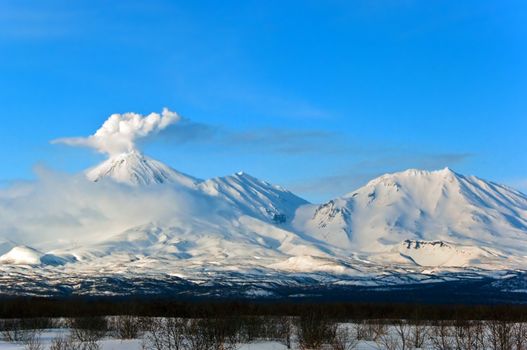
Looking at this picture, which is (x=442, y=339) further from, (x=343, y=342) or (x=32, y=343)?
(x=32, y=343)

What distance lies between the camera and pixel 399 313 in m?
112

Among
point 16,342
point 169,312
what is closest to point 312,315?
point 16,342

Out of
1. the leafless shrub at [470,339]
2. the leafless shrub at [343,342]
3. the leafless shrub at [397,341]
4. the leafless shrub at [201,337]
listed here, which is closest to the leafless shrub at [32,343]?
the leafless shrub at [201,337]

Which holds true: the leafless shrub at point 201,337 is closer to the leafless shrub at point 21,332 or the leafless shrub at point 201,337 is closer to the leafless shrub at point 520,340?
the leafless shrub at point 21,332

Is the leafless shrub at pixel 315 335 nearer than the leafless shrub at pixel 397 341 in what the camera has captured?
No

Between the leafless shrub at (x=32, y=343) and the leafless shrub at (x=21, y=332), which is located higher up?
the leafless shrub at (x=21, y=332)

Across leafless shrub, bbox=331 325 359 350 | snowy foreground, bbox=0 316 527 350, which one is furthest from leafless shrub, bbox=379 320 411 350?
leafless shrub, bbox=331 325 359 350

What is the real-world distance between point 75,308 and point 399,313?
1891 inches

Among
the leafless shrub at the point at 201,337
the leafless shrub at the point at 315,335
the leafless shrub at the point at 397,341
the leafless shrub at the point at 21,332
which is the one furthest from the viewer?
the leafless shrub at the point at 21,332

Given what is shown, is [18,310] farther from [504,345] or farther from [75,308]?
[504,345]

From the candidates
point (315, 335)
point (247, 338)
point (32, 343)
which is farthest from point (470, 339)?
point (32, 343)

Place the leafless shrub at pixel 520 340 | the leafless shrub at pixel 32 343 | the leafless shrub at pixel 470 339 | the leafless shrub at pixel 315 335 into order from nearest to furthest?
1. the leafless shrub at pixel 32 343
2. the leafless shrub at pixel 520 340
3. the leafless shrub at pixel 470 339
4. the leafless shrub at pixel 315 335

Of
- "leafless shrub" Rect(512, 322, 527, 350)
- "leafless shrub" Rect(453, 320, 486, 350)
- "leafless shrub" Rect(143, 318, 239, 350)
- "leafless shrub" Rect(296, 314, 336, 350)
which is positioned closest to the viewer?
"leafless shrub" Rect(512, 322, 527, 350)

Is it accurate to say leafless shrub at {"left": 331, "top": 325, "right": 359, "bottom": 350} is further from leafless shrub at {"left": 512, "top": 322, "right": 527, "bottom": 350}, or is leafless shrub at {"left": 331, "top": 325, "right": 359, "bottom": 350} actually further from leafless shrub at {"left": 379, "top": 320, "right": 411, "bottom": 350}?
leafless shrub at {"left": 512, "top": 322, "right": 527, "bottom": 350}
